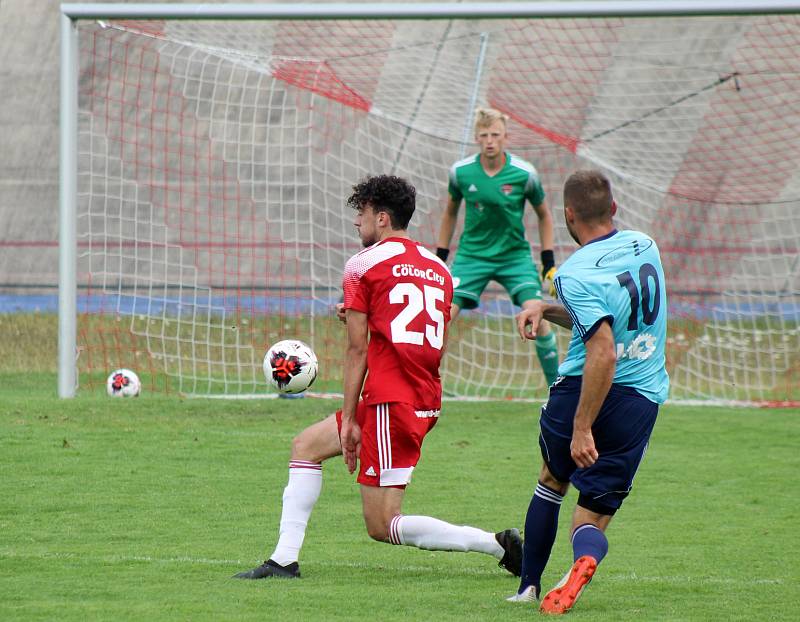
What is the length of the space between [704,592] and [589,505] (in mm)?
776

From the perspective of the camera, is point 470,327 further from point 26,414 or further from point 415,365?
point 415,365

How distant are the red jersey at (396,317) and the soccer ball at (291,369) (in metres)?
1.79

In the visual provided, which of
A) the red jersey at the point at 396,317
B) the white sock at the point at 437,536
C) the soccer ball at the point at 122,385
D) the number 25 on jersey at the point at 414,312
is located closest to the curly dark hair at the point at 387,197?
the red jersey at the point at 396,317

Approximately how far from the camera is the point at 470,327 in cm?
1414

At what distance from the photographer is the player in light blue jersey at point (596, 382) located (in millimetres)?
4281

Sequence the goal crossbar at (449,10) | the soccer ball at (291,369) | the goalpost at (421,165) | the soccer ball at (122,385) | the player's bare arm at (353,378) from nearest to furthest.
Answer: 1. the player's bare arm at (353,378)
2. the soccer ball at (291,369)
3. the goal crossbar at (449,10)
4. the goalpost at (421,165)
5. the soccer ball at (122,385)

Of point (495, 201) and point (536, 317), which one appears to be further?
point (495, 201)

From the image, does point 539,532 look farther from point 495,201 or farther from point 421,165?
point 421,165

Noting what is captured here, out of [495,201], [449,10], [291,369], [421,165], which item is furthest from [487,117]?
[421,165]

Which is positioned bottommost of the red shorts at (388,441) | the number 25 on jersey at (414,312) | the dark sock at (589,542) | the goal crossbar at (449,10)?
the dark sock at (589,542)

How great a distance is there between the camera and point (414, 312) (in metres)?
4.98

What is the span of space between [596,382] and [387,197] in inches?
51.9

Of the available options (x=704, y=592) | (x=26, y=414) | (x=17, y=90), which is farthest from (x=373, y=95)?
(x=17, y=90)

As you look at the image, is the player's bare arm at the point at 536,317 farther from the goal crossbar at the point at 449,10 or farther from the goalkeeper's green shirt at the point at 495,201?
the goal crossbar at the point at 449,10
